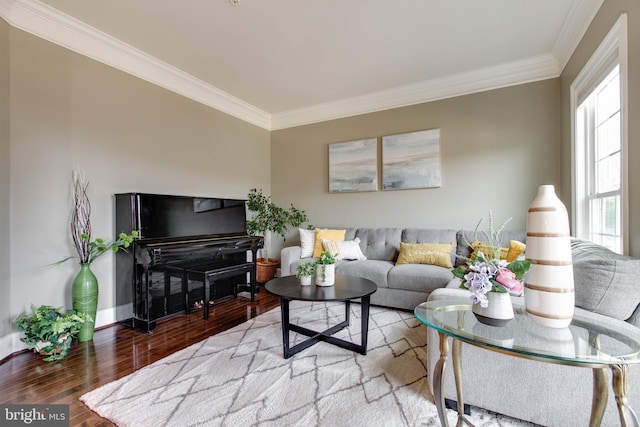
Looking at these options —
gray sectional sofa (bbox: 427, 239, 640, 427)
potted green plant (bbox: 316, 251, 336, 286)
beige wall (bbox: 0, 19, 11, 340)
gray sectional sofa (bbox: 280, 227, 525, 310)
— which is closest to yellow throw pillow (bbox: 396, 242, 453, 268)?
gray sectional sofa (bbox: 280, 227, 525, 310)

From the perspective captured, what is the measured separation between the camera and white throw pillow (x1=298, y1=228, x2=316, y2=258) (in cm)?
396

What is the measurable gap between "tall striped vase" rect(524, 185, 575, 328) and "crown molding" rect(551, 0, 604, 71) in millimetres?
2062

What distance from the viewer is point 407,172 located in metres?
3.93

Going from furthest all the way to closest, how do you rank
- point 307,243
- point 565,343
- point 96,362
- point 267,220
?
point 267,220 → point 307,243 → point 96,362 → point 565,343

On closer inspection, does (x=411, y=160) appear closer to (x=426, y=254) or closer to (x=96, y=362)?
(x=426, y=254)

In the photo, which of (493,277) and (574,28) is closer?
(493,277)

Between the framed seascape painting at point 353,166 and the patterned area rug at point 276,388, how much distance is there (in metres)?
2.32

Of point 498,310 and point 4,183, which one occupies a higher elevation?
point 4,183

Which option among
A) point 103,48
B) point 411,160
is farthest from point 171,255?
point 411,160

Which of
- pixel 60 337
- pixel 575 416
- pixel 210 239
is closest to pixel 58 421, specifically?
pixel 60 337

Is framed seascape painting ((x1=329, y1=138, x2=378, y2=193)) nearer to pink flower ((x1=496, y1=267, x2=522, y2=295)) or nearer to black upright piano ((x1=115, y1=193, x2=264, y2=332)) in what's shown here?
black upright piano ((x1=115, y1=193, x2=264, y2=332))

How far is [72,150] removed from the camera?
257 cm

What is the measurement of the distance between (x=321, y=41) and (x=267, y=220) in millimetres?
2633

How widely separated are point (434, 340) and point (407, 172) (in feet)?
8.93
